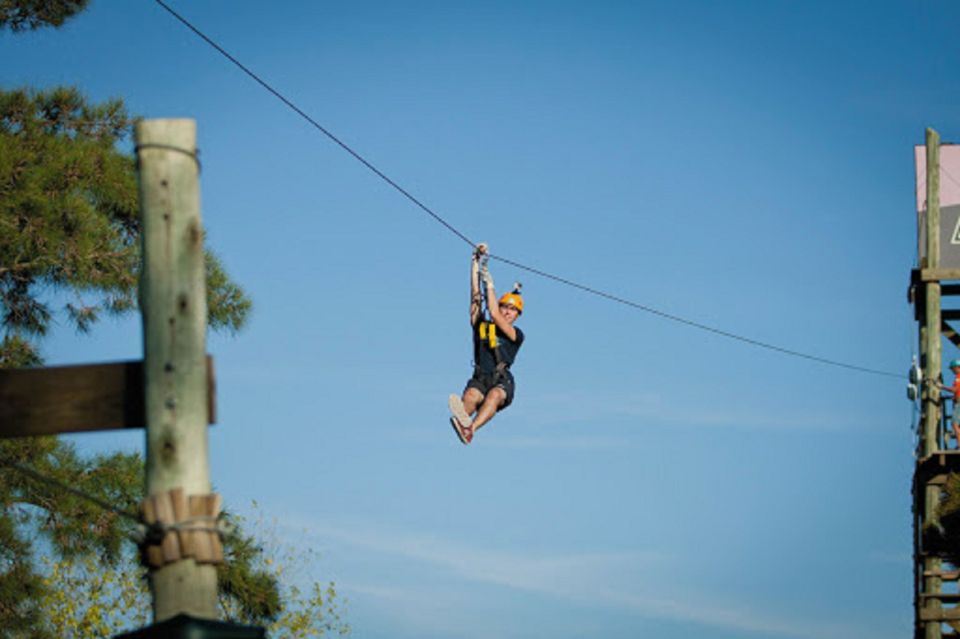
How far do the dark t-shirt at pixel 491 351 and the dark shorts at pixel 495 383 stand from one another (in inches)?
2.2

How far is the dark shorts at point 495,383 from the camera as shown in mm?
14484

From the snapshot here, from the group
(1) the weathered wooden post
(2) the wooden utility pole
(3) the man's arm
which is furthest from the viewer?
(1) the weathered wooden post

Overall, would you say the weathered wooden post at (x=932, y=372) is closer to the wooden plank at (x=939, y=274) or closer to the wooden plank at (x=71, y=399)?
the wooden plank at (x=939, y=274)

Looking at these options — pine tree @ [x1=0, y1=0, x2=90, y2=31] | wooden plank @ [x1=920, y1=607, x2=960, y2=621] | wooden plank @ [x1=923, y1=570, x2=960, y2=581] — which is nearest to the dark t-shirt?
pine tree @ [x1=0, y1=0, x2=90, y2=31]

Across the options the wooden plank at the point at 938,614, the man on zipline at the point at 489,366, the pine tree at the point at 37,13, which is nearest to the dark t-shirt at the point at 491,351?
the man on zipline at the point at 489,366

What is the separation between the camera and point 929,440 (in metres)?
21.9

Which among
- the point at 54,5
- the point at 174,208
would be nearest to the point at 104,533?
the point at 54,5

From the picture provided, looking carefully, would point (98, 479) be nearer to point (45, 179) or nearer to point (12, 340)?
point (12, 340)

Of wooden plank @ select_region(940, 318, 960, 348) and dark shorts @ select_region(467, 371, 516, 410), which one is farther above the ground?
wooden plank @ select_region(940, 318, 960, 348)

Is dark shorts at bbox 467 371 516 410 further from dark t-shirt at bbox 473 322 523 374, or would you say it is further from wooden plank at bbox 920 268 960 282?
wooden plank at bbox 920 268 960 282

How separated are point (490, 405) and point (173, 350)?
9.39m

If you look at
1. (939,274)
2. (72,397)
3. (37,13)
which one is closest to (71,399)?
(72,397)

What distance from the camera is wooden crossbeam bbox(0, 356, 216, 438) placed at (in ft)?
16.8

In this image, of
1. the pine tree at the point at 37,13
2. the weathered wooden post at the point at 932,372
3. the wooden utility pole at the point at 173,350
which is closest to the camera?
the wooden utility pole at the point at 173,350
